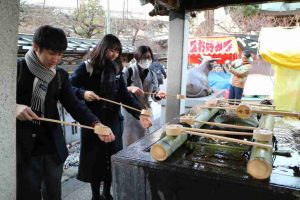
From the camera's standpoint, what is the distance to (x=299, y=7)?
1348cm

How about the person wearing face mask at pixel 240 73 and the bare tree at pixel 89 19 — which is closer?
the person wearing face mask at pixel 240 73

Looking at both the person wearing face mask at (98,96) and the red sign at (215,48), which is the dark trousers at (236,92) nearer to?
the red sign at (215,48)

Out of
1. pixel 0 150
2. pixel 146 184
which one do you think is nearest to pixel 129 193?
pixel 146 184

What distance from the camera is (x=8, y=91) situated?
5.25 feet

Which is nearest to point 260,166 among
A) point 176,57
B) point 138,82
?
point 138,82

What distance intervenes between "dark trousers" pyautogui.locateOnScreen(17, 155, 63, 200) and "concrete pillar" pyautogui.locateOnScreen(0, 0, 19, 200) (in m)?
0.73

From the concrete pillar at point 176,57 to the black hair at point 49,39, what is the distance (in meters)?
2.94

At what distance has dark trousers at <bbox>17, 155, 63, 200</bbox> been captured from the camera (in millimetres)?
2428

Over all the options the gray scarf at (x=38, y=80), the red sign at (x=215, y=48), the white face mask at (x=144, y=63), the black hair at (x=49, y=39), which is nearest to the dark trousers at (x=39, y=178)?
the gray scarf at (x=38, y=80)

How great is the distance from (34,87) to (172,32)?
313 centimetres

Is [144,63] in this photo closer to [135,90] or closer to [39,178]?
[135,90]

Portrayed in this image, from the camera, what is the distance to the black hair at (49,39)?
230 centimetres

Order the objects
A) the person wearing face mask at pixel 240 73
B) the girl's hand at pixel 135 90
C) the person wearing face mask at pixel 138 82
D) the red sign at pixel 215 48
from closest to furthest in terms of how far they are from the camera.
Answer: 1. the girl's hand at pixel 135 90
2. the person wearing face mask at pixel 138 82
3. the person wearing face mask at pixel 240 73
4. the red sign at pixel 215 48

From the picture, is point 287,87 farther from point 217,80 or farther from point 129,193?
point 217,80
